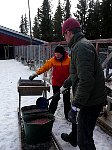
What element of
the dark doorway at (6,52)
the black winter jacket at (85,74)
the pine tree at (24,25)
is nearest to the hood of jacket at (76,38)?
the black winter jacket at (85,74)

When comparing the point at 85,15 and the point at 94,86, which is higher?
the point at 85,15

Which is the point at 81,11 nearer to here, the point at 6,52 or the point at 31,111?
the point at 6,52

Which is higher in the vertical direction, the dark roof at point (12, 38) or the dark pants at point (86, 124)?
the dark roof at point (12, 38)

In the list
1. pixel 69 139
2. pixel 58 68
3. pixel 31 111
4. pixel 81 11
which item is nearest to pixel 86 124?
pixel 69 139

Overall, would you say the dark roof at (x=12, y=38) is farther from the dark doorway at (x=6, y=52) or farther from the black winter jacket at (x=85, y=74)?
the black winter jacket at (x=85, y=74)

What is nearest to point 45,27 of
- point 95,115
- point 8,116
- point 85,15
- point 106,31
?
point 85,15

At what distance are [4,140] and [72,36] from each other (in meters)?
2.69

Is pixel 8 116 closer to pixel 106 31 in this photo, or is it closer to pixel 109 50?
pixel 109 50

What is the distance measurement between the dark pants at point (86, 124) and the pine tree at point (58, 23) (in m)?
49.4

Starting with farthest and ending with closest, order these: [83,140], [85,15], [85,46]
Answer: [85,15] → [83,140] → [85,46]

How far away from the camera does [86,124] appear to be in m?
3.07

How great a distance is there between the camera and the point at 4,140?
195 inches

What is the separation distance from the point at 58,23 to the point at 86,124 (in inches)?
2055

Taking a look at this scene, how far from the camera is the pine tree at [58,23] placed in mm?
52531
